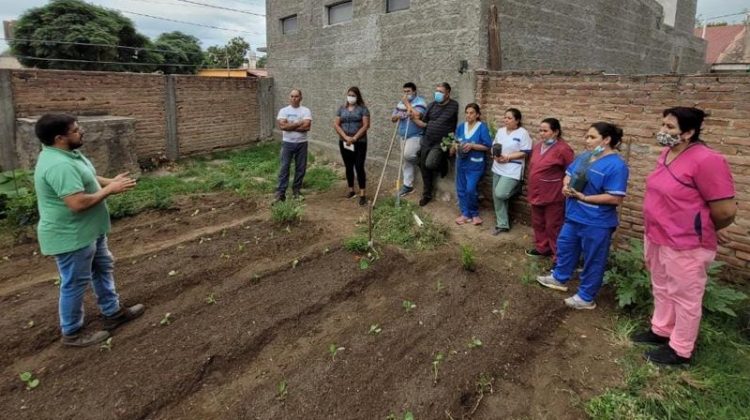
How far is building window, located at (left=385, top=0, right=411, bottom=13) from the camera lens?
7160mm

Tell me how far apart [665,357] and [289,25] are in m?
10.2

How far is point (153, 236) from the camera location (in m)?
5.70

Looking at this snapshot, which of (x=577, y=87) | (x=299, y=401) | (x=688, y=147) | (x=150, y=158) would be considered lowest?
(x=299, y=401)

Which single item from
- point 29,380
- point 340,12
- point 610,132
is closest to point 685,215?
point 610,132

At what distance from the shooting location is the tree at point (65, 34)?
61.0 ft

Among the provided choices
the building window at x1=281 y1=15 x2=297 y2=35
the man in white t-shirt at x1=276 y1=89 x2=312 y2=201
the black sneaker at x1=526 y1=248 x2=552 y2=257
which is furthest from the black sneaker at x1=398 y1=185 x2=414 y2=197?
the building window at x1=281 y1=15 x2=297 y2=35

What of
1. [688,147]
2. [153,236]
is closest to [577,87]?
[688,147]

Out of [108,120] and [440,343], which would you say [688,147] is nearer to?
[440,343]

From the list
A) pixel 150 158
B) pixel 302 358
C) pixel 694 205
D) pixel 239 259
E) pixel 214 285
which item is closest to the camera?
pixel 694 205

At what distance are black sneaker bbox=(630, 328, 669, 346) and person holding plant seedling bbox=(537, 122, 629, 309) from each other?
522mm

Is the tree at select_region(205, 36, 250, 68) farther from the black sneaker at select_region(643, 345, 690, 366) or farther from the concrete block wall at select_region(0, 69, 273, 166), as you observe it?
the black sneaker at select_region(643, 345, 690, 366)

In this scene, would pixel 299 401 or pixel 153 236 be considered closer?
pixel 299 401

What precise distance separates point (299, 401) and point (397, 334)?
98cm

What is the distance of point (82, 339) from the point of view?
335 centimetres
